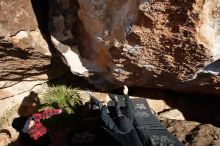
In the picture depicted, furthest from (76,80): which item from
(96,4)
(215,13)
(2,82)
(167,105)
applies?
(215,13)

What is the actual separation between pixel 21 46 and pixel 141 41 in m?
2.10

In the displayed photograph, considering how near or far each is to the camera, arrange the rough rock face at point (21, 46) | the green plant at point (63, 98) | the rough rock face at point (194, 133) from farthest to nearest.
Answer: the green plant at point (63, 98), the rough rock face at point (194, 133), the rough rock face at point (21, 46)

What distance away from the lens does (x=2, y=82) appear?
6871mm

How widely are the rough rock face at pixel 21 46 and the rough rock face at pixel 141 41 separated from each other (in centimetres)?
34

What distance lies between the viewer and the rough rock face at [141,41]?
4684 millimetres

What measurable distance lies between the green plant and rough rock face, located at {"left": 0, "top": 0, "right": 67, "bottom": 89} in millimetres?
483

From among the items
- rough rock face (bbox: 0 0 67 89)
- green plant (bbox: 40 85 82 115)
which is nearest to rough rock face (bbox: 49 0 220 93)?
rough rock face (bbox: 0 0 67 89)

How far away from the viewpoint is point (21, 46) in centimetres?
602


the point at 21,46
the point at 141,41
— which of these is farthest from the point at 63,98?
the point at 141,41

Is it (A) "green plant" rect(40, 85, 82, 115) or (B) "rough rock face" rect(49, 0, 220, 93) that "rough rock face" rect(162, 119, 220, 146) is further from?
(A) "green plant" rect(40, 85, 82, 115)

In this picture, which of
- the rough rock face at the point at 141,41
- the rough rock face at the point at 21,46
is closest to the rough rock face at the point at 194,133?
the rough rock face at the point at 141,41

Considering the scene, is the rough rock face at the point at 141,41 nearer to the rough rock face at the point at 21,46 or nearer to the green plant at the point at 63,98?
the rough rock face at the point at 21,46

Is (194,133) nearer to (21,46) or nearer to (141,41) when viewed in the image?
(141,41)

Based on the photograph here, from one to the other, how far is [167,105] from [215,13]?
3.49 m
